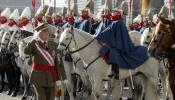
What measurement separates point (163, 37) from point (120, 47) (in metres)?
2.85

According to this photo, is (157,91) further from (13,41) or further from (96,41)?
(13,41)

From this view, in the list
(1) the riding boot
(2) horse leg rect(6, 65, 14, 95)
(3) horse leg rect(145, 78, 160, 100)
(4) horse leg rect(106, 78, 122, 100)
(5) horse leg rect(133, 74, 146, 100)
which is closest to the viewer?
(1) the riding boot

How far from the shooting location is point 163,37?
33.1 feet

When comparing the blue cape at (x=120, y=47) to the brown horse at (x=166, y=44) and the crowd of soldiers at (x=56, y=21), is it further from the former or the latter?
the brown horse at (x=166, y=44)

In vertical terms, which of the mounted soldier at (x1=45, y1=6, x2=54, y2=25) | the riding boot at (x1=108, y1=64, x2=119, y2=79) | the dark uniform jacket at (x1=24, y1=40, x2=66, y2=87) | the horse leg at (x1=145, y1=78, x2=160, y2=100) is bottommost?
the horse leg at (x1=145, y1=78, x2=160, y2=100)

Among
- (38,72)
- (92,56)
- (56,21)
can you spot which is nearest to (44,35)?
(38,72)

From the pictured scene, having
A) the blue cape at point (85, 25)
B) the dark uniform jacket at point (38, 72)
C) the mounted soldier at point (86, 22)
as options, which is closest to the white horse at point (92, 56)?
the dark uniform jacket at point (38, 72)

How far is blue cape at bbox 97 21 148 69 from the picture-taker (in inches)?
503

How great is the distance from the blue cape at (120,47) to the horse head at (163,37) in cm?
262

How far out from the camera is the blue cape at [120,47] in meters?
12.8

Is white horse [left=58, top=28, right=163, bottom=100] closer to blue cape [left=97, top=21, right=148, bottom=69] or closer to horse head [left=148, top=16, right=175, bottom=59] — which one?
blue cape [left=97, top=21, right=148, bottom=69]

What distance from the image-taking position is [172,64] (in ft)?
33.4

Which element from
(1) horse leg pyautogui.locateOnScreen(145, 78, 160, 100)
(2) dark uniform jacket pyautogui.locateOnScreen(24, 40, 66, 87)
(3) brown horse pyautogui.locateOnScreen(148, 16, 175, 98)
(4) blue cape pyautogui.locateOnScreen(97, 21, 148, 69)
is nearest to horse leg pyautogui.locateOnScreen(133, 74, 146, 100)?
(1) horse leg pyautogui.locateOnScreen(145, 78, 160, 100)

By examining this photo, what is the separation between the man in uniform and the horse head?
2.05 metres
